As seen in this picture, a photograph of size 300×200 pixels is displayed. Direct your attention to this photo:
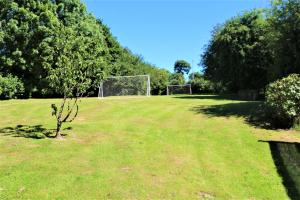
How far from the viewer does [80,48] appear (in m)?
14.0

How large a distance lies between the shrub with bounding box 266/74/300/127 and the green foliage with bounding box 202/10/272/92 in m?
13.6

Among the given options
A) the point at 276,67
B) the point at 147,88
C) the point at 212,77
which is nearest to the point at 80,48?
the point at 276,67

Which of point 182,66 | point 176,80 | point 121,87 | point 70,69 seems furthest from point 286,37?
point 182,66

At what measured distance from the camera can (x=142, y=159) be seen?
436 inches

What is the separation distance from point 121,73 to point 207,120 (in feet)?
99.1

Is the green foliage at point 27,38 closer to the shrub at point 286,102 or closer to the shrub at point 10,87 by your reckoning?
the shrub at point 10,87

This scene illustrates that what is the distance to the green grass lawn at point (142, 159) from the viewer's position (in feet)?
28.9

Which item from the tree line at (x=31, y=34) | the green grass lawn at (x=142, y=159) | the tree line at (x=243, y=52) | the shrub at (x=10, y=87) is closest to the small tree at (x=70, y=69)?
the green grass lawn at (x=142, y=159)

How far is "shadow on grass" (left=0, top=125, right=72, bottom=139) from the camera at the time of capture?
13.5 metres

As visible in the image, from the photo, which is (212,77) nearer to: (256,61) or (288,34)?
(256,61)

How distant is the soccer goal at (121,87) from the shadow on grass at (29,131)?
1497 cm

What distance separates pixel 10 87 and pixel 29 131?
20394 millimetres

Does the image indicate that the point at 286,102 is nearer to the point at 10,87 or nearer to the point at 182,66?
the point at 10,87

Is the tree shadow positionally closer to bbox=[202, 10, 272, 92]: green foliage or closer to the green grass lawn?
the green grass lawn
